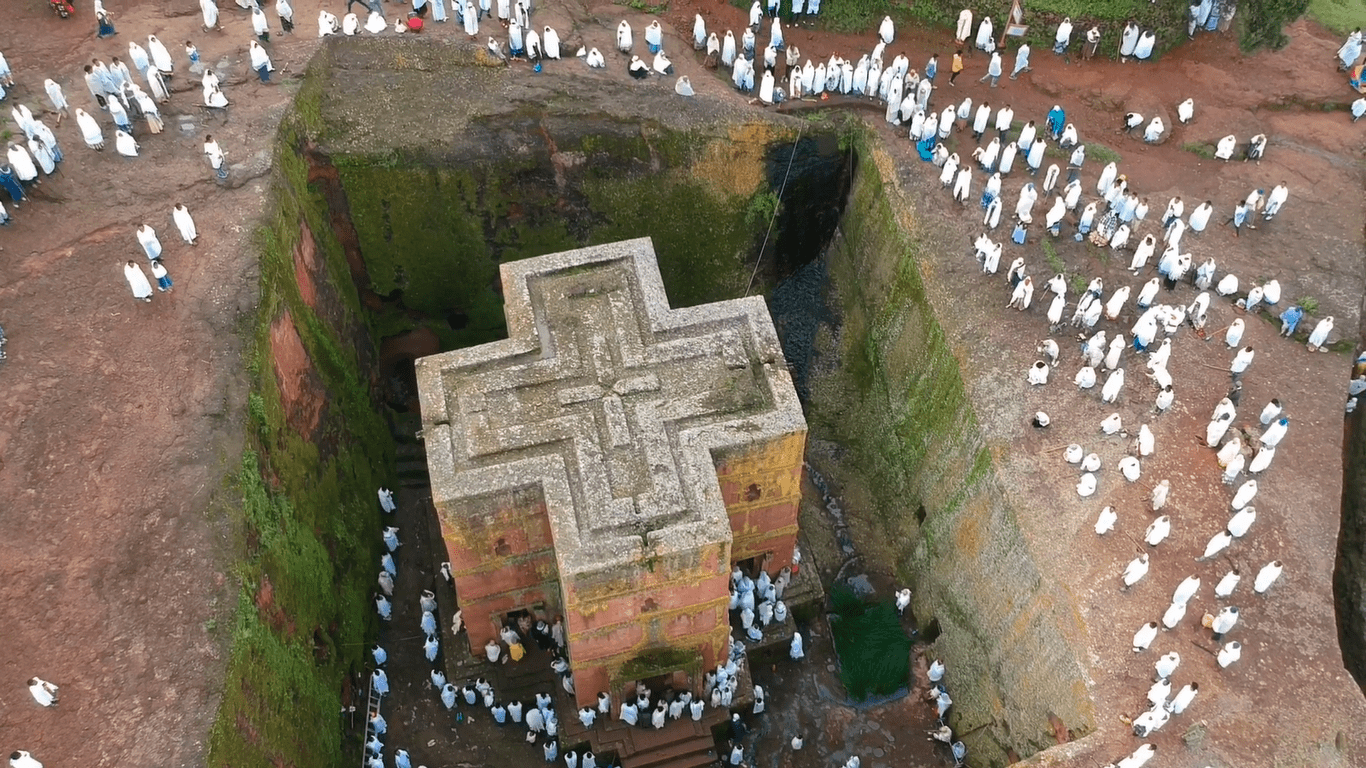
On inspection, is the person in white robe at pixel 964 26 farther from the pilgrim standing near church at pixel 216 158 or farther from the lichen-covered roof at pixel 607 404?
the pilgrim standing near church at pixel 216 158

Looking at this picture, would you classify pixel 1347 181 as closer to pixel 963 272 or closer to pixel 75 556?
pixel 963 272

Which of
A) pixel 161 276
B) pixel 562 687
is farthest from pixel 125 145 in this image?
pixel 562 687

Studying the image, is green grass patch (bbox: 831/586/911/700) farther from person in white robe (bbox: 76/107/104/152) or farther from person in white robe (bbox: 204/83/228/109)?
person in white robe (bbox: 76/107/104/152)

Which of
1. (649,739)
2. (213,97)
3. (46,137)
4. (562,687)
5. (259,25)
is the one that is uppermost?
(259,25)

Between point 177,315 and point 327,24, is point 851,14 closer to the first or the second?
point 327,24

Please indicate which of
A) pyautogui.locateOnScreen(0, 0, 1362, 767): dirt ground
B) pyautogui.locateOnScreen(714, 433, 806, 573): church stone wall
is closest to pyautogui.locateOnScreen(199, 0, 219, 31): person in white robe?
pyautogui.locateOnScreen(0, 0, 1362, 767): dirt ground

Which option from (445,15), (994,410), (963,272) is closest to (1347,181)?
(963,272)

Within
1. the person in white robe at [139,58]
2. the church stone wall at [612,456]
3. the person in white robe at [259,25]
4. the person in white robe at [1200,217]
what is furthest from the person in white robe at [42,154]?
the person in white robe at [1200,217]
